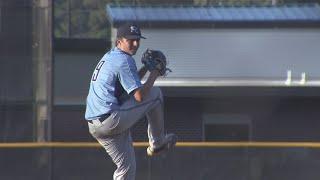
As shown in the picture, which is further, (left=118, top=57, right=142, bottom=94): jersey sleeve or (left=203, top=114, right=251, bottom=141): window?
(left=203, top=114, right=251, bottom=141): window

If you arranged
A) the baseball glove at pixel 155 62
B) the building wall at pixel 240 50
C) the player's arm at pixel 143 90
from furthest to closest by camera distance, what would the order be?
1. the building wall at pixel 240 50
2. the baseball glove at pixel 155 62
3. the player's arm at pixel 143 90

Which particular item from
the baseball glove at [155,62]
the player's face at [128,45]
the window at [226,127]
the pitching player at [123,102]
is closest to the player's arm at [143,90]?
the pitching player at [123,102]

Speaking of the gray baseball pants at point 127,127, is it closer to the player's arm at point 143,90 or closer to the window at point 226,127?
the player's arm at point 143,90

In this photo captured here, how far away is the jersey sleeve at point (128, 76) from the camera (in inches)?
196

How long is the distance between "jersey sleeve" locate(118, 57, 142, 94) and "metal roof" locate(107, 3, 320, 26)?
3039 mm

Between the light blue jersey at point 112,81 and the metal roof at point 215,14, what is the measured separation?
295cm

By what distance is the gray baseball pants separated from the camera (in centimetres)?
503

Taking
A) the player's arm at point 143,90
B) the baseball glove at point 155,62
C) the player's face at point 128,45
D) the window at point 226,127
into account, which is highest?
the player's face at point 128,45

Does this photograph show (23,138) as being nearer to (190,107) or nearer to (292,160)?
(190,107)

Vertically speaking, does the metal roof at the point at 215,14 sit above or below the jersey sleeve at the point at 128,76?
above

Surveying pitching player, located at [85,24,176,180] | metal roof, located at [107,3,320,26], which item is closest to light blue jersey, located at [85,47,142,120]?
pitching player, located at [85,24,176,180]

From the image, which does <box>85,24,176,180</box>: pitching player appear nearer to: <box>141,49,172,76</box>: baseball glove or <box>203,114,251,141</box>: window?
<box>141,49,172,76</box>: baseball glove

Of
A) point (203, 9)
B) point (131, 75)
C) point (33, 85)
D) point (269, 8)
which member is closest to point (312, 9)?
point (269, 8)

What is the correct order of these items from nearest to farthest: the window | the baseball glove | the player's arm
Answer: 1. the player's arm
2. the baseball glove
3. the window
